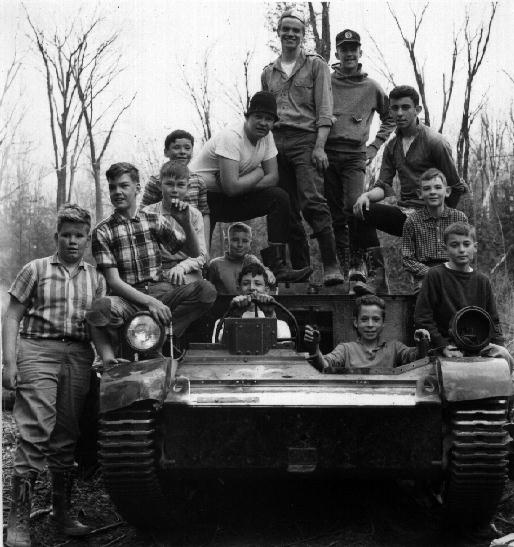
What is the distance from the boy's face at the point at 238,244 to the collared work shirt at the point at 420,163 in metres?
1.22

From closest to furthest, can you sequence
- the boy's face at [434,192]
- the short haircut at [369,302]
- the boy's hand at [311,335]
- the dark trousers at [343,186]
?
the short haircut at [369,302] → the boy's hand at [311,335] → the boy's face at [434,192] → the dark trousers at [343,186]

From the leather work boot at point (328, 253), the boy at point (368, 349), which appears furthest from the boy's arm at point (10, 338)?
the leather work boot at point (328, 253)

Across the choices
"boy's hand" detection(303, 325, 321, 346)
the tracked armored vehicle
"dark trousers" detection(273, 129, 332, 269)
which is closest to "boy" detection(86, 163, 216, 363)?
"boy's hand" detection(303, 325, 321, 346)

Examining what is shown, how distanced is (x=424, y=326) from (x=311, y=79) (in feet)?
10.7

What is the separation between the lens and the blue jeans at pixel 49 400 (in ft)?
15.5

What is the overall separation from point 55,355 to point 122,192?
3.80 ft

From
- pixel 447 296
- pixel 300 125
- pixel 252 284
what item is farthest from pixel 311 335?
pixel 300 125

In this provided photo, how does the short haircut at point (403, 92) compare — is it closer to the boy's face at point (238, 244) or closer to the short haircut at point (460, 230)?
the boy's face at point (238, 244)

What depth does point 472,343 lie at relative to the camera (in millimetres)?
4422

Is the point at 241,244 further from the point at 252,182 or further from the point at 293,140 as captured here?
the point at 293,140

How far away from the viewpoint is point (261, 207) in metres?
7.43

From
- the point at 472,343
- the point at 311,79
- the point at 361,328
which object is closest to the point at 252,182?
the point at 311,79

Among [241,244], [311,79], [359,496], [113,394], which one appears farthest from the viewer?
[311,79]

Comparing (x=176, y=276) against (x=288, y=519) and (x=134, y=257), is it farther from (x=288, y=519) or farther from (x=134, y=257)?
(x=288, y=519)
